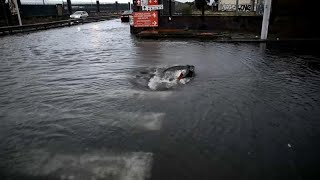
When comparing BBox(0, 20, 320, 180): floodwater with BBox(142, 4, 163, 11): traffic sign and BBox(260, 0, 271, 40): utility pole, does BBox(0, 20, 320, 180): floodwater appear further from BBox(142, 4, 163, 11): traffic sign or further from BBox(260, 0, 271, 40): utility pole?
BBox(142, 4, 163, 11): traffic sign

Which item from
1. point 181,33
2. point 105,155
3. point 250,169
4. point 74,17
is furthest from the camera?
point 74,17

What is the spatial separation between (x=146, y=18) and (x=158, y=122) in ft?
55.2

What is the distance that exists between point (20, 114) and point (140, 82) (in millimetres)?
3675

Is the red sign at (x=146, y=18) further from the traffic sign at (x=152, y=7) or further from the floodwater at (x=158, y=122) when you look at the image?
the floodwater at (x=158, y=122)

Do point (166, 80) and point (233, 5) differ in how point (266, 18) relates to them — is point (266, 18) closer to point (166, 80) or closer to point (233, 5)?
point (166, 80)

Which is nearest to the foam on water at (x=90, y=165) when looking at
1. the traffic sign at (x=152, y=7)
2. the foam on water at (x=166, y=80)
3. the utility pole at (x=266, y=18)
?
the foam on water at (x=166, y=80)

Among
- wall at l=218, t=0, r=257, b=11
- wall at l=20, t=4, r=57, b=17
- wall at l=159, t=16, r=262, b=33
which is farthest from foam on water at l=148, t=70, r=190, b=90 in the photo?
wall at l=218, t=0, r=257, b=11

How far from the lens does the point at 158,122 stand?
654cm

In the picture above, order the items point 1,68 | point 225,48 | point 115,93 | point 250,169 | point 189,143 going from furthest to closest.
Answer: point 225,48 → point 1,68 → point 115,93 → point 189,143 → point 250,169

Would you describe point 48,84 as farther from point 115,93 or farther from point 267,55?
point 267,55

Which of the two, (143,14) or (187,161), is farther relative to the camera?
(143,14)

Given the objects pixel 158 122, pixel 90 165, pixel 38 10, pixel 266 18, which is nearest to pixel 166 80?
pixel 158 122

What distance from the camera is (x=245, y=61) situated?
12.6 m

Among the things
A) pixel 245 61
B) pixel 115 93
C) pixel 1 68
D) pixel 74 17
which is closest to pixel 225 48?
pixel 245 61
